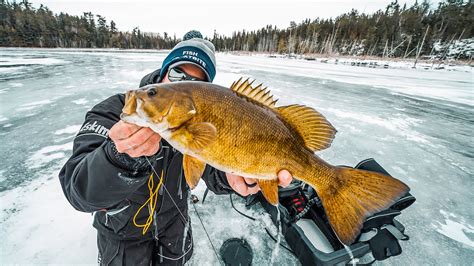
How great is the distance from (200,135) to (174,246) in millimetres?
1362

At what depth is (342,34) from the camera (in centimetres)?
4653

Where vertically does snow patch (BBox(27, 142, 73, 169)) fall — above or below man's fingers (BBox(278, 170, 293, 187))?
below

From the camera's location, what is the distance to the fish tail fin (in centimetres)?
122

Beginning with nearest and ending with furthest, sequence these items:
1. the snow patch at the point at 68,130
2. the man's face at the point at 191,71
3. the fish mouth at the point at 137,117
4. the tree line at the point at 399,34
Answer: the fish mouth at the point at 137,117 < the man's face at the point at 191,71 < the snow patch at the point at 68,130 < the tree line at the point at 399,34

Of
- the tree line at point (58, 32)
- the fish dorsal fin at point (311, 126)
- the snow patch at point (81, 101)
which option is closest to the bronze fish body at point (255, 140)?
the fish dorsal fin at point (311, 126)

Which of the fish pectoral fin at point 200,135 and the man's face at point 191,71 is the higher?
the man's face at point 191,71

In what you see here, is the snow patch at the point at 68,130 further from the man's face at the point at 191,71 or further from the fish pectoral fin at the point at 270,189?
the fish pectoral fin at the point at 270,189

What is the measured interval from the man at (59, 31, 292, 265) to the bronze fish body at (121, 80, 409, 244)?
106 millimetres

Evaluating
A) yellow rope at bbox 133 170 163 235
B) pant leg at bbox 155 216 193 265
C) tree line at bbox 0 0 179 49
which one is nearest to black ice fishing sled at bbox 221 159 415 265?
pant leg at bbox 155 216 193 265

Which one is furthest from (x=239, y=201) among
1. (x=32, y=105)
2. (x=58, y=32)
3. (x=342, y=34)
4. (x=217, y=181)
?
(x=58, y=32)

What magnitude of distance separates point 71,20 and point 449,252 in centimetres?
8189

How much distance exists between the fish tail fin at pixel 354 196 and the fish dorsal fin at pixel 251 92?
591 mm

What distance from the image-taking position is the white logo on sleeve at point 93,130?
1386mm

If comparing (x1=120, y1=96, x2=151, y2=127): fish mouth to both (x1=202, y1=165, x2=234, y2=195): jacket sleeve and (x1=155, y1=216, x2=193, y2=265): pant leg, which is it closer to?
(x1=202, y1=165, x2=234, y2=195): jacket sleeve
